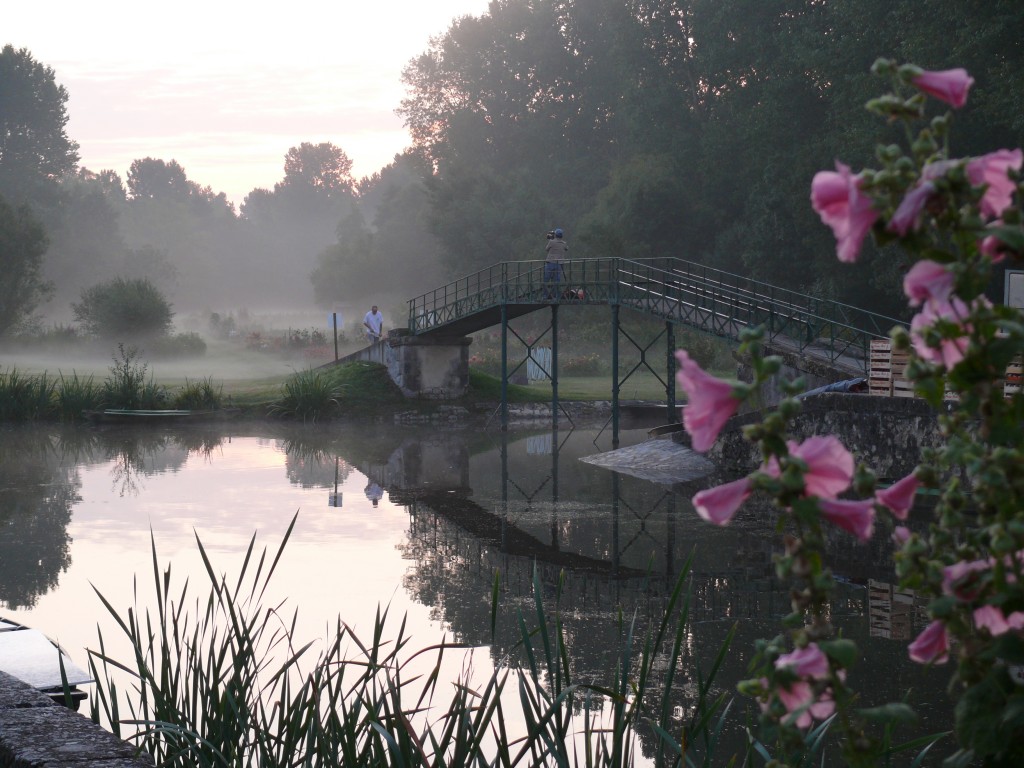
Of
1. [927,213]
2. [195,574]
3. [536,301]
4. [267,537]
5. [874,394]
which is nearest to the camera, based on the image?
[927,213]

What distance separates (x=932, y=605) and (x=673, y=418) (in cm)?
2598

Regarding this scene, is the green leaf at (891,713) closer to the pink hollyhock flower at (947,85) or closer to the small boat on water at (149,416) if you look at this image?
the pink hollyhock flower at (947,85)

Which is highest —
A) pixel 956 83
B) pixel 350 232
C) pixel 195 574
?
pixel 350 232

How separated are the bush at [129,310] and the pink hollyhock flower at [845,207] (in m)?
44.8

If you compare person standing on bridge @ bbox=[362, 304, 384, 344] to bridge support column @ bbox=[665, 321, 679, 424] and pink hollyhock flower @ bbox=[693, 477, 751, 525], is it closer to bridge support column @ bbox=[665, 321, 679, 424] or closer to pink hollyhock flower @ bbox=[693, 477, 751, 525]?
bridge support column @ bbox=[665, 321, 679, 424]

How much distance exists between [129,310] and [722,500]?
147 feet

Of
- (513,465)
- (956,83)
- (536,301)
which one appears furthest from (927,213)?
(536,301)

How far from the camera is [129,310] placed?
44438mm

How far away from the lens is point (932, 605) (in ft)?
5.04

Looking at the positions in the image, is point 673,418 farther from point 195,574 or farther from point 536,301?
point 195,574

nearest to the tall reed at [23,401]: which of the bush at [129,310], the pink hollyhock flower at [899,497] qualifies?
the bush at [129,310]

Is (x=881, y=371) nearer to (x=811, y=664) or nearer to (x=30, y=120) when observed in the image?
(x=811, y=664)

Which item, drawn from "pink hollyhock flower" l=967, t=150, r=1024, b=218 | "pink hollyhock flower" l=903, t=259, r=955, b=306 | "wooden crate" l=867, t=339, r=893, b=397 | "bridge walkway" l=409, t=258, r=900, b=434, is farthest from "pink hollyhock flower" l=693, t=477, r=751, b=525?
"bridge walkway" l=409, t=258, r=900, b=434

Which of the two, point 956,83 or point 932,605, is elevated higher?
point 956,83
